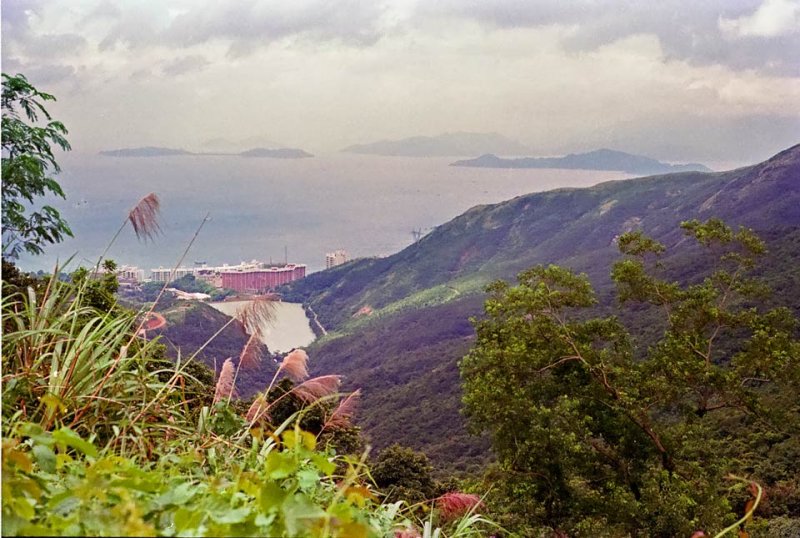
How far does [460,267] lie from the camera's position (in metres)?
36.7

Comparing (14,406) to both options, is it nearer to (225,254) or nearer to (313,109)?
(225,254)

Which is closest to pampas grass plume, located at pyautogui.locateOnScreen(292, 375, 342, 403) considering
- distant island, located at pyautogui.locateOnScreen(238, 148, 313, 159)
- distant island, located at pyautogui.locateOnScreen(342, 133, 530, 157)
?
distant island, located at pyautogui.locateOnScreen(238, 148, 313, 159)

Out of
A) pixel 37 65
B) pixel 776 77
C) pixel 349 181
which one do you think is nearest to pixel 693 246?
pixel 776 77

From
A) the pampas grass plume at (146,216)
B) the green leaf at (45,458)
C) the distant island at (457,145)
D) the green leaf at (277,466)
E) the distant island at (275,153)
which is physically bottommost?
the green leaf at (277,466)

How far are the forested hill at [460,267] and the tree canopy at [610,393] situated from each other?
6.61 m

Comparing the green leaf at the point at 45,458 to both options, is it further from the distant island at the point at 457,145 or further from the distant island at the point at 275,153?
the distant island at the point at 457,145

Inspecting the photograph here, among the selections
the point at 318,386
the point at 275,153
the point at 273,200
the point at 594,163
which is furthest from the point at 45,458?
the point at 594,163

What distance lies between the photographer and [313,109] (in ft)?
108

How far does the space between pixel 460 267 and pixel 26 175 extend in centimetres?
3346

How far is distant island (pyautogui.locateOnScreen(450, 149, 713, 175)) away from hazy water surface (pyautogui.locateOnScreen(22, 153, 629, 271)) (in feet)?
6.61

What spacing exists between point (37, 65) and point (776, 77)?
10462mm

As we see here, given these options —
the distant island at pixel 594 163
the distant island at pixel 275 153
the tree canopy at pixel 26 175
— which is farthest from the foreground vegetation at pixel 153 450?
the distant island at pixel 594 163

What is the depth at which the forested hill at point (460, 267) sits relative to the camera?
52.4ft

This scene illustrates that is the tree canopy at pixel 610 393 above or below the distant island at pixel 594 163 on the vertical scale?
below
